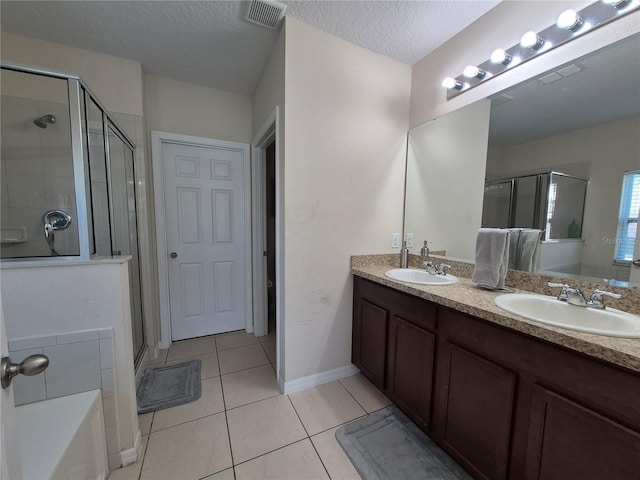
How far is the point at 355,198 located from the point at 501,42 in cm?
126

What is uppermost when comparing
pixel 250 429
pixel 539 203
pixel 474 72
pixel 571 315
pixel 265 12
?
pixel 265 12

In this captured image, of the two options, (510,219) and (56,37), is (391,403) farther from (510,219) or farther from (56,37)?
(56,37)

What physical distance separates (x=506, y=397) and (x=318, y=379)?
4.14 ft

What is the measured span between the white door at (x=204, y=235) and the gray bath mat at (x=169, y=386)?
0.53 meters

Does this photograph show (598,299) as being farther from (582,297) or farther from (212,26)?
(212,26)

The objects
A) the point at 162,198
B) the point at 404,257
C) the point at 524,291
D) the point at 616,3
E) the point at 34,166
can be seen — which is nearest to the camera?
the point at 616,3

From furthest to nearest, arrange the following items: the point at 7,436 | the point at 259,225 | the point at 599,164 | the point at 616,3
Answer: the point at 259,225 → the point at 599,164 → the point at 616,3 → the point at 7,436

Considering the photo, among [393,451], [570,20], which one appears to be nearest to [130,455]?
[393,451]

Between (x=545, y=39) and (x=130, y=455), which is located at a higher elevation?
(x=545, y=39)

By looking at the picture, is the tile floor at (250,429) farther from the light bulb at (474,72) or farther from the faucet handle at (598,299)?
the light bulb at (474,72)

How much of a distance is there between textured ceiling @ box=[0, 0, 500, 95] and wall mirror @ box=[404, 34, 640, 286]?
0.59m

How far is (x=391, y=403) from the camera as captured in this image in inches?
67.7

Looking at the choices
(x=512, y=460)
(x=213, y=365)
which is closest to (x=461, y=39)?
(x=512, y=460)

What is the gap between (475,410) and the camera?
1.13 meters
